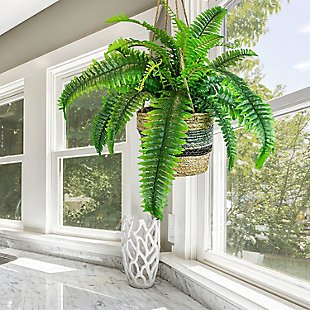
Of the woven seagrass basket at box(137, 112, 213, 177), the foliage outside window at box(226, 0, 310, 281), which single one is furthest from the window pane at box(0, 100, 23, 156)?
the woven seagrass basket at box(137, 112, 213, 177)

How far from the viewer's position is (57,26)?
262cm

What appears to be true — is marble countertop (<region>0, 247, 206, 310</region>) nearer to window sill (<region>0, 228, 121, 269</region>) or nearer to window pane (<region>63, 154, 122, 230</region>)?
window sill (<region>0, 228, 121, 269</region>)

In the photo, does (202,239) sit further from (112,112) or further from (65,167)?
(65,167)

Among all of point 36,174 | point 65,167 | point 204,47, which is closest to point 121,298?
point 204,47

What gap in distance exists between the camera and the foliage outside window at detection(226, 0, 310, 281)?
1.17 m

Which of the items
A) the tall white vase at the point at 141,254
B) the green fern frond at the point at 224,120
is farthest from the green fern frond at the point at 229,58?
the tall white vase at the point at 141,254

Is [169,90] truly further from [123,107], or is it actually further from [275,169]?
[275,169]

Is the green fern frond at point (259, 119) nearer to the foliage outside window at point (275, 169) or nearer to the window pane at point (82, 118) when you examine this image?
the foliage outside window at point (275, 169)

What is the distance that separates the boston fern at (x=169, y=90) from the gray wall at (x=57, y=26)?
0.97 m

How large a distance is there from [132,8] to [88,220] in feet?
3.98

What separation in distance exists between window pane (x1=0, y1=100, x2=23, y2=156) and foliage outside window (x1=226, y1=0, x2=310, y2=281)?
6.50ft

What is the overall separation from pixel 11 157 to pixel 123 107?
2.10 metres

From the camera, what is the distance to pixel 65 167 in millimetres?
2607

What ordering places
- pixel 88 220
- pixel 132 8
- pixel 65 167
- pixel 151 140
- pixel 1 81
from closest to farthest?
pixel 151 140
pixel 132 8
pixel 88 220
pixel 65 167
pixel 1 81
